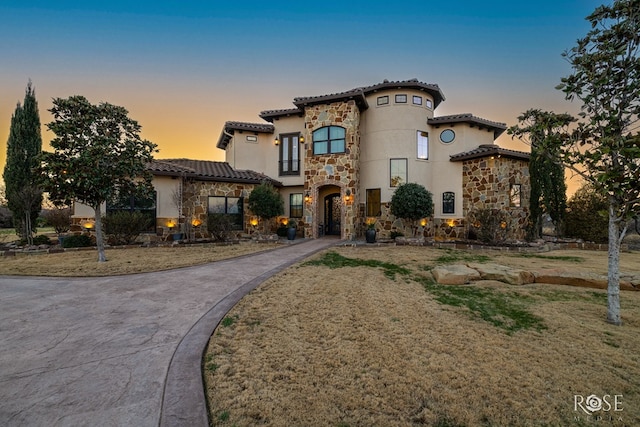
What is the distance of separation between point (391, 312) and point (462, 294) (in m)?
2.13

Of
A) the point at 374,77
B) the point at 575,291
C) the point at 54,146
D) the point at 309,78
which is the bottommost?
the point at 575,291

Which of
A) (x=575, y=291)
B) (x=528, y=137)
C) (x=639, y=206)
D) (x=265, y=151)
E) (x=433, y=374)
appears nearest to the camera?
(x=433, y=374)

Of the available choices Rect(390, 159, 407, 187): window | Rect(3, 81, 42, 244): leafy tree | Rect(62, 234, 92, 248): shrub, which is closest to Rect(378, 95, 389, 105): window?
Rect(390, 159, 407, 187): window

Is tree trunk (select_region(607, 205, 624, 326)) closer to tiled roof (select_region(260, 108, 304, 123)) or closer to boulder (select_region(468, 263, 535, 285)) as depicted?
boulder (select_region(468, 263, 535, 285))

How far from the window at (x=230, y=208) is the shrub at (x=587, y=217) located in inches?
689

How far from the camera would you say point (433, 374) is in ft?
8.58

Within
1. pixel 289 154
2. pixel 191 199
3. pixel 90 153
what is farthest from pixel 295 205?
pixel 90 153

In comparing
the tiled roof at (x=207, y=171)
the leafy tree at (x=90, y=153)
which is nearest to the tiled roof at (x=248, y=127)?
the tiled roof at (x=207, y=171)

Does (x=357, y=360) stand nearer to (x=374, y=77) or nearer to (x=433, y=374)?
(x=433, y=374)

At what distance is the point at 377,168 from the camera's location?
1484 cm

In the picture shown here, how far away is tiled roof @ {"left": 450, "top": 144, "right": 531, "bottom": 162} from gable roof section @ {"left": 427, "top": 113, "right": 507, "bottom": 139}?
51.7 inches

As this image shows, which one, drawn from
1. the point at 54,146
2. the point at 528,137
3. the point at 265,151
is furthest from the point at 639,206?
the point at 265,151

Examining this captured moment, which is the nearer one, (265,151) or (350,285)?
(350,285)

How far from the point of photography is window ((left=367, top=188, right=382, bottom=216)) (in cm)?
1477
